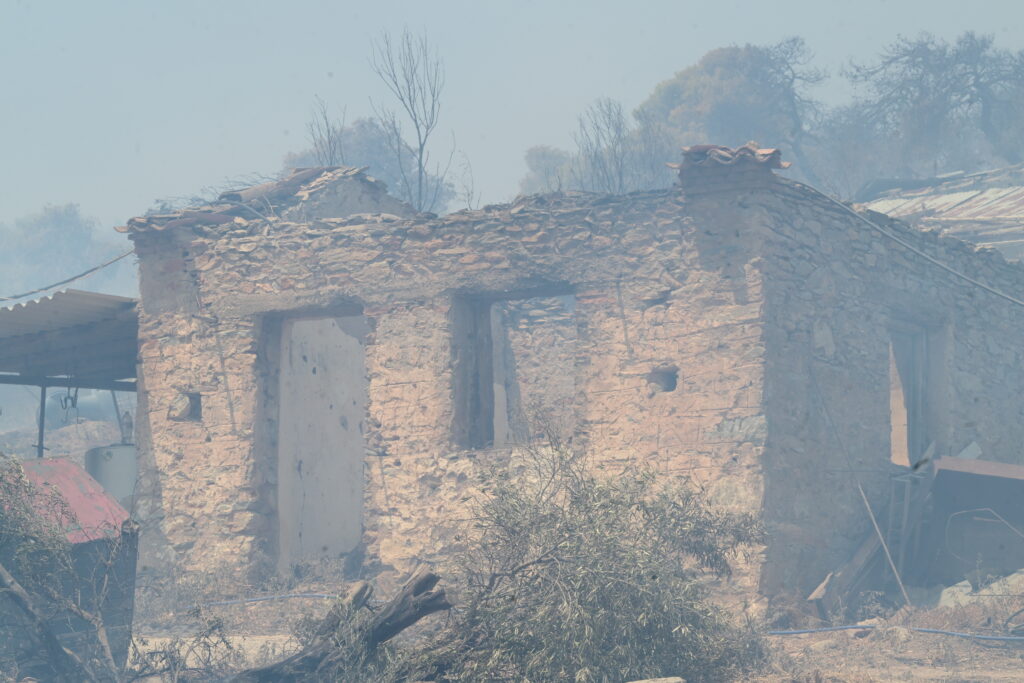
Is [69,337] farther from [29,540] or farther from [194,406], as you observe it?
[29,540]

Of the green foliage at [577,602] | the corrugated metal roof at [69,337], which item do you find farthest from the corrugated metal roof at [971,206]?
the corrugated metal roof at [69,337]

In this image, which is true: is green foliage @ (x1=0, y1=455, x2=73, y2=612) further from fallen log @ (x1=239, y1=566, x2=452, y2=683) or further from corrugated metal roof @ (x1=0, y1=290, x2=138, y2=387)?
corrugated metal roof @ (x1=0, y1=290, x2=138, y2=387)

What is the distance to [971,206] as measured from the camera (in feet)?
53.7

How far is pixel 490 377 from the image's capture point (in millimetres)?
9445

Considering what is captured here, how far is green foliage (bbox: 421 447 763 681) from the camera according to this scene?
5145mm

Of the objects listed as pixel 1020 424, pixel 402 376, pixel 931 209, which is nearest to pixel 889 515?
pixel 1020 424

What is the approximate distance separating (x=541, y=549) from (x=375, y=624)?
3.26 ft

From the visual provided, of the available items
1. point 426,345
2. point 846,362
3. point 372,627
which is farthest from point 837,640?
point 426,345

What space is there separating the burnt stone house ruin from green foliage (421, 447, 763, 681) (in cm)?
223

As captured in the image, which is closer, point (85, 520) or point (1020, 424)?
point (85, 520)

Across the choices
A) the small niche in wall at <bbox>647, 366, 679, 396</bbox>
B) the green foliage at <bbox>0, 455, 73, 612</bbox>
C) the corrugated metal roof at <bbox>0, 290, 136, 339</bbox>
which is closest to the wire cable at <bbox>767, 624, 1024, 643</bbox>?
the small niche in wall at <bbox>647, 366, 679, 396</bbox>

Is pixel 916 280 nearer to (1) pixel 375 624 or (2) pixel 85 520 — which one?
(1) pixel 375 624

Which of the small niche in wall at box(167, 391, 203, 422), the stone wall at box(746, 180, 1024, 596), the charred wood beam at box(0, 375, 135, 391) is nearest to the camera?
the stone wall at box(746, 180, 1024, 596)

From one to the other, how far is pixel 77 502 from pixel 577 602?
11.0ft
